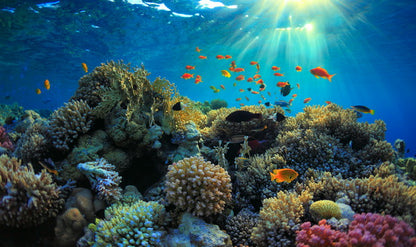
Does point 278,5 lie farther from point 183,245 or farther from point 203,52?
point 183,245

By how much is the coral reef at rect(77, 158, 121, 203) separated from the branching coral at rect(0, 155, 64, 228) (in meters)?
0.53

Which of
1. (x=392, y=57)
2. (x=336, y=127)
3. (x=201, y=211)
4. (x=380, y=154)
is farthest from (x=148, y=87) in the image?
(x=392, y=57)

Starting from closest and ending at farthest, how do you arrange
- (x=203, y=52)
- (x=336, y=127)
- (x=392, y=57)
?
(x=336, y=127) → (x=392, y=57) → (x=203, y=52)

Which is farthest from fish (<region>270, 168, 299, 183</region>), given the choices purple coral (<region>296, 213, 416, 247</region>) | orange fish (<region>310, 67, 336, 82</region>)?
orange fish (<region>310, 67, 336, 82</region>)

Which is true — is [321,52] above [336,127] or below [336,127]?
above

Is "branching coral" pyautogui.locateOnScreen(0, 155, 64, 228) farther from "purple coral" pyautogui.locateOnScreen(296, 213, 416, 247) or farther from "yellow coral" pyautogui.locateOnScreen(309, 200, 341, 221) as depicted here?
"yellow coral" pyautogui.locateOnScreen(309, 200, 341, 221)

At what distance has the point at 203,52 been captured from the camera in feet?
102

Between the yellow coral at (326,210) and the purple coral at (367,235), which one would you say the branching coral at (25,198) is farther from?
the yellow coral at (326,210)

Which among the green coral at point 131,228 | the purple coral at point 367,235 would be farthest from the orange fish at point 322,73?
the green coral at point 131,228

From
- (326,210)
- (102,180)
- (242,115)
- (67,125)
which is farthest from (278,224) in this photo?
(67,125)

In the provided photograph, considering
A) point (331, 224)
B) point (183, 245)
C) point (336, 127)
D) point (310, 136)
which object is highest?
point (336, 127)

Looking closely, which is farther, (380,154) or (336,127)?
(336,127)

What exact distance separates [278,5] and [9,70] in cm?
4613

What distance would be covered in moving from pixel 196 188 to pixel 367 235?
2263mm
